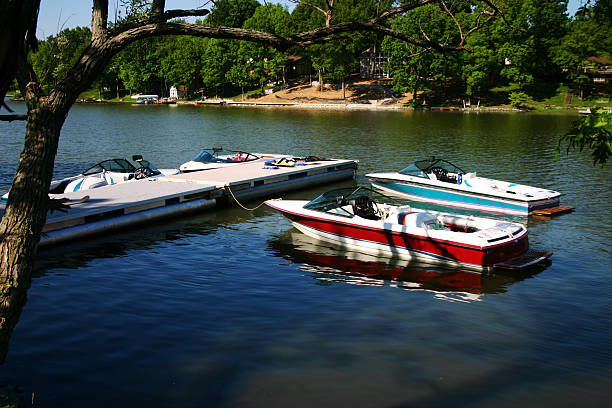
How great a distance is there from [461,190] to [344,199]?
23.6ft

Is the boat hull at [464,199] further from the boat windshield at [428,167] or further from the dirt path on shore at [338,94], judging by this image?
the dirt path on shore at [338,94]

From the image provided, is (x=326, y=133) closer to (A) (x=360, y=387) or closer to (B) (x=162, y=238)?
(B) (x=162, y=238)

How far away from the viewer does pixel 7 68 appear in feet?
13.4

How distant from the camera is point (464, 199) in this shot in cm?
2167

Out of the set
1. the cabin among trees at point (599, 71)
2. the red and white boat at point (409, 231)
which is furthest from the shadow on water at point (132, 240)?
the cabin among trees at point (599, 71)

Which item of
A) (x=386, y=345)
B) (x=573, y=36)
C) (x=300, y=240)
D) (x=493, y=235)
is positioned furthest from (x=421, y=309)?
(x=573, y=36)

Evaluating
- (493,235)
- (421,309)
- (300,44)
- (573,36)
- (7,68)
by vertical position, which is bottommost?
(421,309)

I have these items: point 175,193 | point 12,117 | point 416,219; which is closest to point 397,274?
point 416,219

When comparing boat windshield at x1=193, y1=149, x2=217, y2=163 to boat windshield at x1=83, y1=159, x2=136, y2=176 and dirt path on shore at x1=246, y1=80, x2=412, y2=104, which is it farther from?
dirt path on shore at x1=246, y1=80, x2=412, y2=104

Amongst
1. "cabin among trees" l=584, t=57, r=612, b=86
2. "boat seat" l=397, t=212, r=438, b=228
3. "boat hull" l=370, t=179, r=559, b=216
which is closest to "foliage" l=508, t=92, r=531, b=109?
"cabin among trees" l=584, t=57, r=612, b=86

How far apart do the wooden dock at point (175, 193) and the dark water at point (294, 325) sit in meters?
0.52

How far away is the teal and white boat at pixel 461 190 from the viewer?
66.6 ft

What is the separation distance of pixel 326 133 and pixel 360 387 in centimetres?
4401

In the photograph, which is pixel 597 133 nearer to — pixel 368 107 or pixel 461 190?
pixel 461 190
